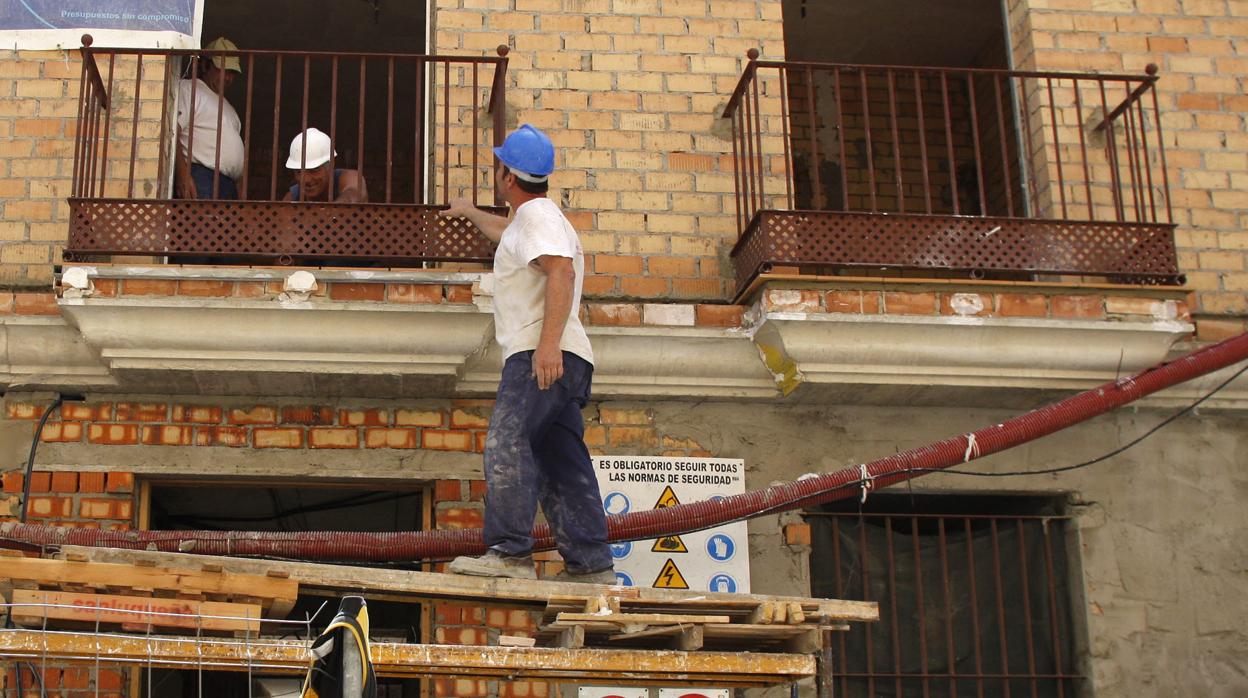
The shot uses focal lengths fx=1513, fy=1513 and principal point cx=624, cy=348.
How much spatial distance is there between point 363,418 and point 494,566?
1880mm

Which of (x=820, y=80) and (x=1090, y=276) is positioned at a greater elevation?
(x=820, y=80)

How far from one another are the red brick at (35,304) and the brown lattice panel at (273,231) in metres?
0.31

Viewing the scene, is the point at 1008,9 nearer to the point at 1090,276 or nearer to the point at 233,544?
the point at 1090,276

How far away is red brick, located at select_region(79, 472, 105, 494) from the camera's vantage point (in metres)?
6.69

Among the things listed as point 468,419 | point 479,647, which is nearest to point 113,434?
point 468,419

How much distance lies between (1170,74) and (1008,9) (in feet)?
2.98

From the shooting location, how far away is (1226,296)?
293 inches

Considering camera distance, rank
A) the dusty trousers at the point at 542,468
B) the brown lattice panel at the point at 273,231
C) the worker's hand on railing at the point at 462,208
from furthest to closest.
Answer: the brown lattice panel at the point at 273,231
the worker's hand on railing at the point at 462,208
the dusty trousers at the point at 542,468

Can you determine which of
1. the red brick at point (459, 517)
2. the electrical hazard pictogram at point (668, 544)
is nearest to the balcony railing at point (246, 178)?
the red brick at point (459, 517)

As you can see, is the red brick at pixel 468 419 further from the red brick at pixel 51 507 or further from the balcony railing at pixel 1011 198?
the red brick at pixel 51 507

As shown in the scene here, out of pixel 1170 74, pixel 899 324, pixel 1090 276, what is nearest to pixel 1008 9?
pixel 1170 74

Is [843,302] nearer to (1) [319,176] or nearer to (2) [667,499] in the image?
(2) [667,499]

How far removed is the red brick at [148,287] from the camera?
6.45m

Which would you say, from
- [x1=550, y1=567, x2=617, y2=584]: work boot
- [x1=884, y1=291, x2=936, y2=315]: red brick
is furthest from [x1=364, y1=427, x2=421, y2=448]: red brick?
[x1=884, y1=291, x2=936, y2=315]: red brick
